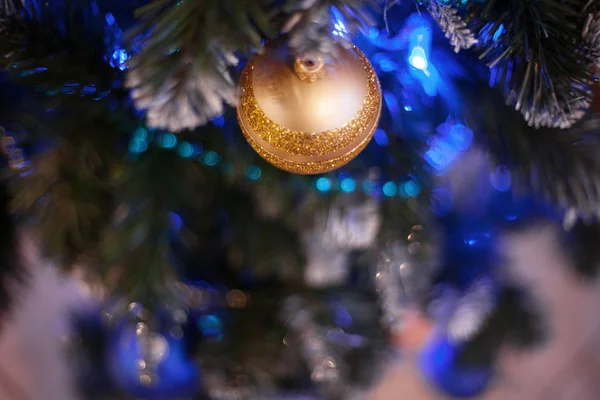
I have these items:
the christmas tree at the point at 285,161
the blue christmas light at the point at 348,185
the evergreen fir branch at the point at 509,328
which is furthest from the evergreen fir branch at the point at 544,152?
the evergreen fir branch at the point at 509,328

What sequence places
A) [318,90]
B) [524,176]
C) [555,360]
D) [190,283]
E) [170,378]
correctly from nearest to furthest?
[318,90]
[524,176]
[190,283]
[170,378]
[555,360]

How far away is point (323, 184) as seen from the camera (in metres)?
0.42

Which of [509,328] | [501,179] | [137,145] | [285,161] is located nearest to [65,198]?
[137,145]

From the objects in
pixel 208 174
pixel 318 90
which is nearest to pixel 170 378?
pixel 208 174

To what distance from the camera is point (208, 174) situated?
42cm

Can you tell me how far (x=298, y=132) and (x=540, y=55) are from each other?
0.16 meters

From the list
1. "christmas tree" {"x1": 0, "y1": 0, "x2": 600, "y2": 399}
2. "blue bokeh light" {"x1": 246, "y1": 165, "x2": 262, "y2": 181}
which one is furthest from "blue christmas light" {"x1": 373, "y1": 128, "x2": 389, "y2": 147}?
"blue bokeh light" {"x1": 246, "y1": 165, "x2": 262, "y2": 181}

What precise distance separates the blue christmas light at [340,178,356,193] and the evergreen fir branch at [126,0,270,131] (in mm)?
222

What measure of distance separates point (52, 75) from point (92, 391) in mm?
562

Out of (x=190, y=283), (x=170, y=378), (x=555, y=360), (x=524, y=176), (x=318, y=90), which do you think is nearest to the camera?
(x=318, y=90)

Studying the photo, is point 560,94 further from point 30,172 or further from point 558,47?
point 30,172

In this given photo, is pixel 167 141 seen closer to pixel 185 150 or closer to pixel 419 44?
pixel 185 150

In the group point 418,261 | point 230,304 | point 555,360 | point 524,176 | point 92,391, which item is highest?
point 524,176

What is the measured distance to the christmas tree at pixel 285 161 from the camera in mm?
256
